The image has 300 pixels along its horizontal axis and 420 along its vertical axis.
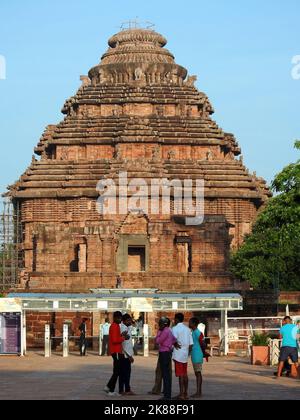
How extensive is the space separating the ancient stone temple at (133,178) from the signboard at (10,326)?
15542 millimetres

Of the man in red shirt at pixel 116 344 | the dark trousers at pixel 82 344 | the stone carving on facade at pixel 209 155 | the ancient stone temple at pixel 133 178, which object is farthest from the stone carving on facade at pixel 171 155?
the man in red shirt at pixel 116 344

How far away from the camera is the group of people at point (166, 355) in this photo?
26531mm

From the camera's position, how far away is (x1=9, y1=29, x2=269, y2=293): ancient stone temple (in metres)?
64.7

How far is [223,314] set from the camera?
45625mm

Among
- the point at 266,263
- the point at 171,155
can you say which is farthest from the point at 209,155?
the point at 266,263

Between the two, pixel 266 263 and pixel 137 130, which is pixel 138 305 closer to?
pixel 266 263

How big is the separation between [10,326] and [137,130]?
139 ft

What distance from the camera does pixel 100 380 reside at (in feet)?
102

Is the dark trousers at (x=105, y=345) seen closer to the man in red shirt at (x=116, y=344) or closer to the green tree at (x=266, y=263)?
the man in red shirt at (x=116, y=344)
